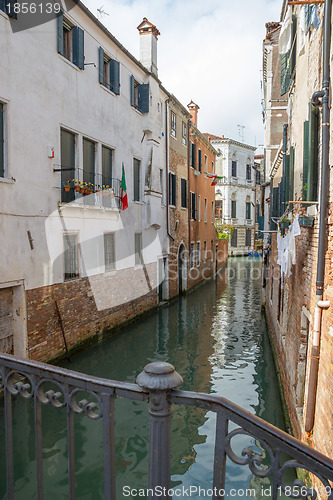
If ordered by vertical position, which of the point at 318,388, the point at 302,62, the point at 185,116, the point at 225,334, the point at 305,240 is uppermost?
the point at 185,116

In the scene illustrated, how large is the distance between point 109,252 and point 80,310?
2.30m

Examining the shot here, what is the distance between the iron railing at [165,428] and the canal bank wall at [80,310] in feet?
19.5

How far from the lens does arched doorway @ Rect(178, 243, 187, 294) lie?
1806 centimetres

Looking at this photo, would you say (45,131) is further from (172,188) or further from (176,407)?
(172,188)

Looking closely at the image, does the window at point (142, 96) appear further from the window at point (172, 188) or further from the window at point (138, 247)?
the window at point (138, 247)

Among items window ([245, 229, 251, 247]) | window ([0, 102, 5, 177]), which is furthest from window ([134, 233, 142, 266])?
window ([245, 229, 251, 247])

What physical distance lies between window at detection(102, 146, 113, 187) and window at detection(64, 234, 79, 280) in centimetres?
224

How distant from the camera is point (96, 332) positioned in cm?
1005

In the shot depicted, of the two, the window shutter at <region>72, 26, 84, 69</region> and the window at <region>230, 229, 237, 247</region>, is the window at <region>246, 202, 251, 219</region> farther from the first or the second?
the window shutter at <region>72, 26, 84, 69</region>

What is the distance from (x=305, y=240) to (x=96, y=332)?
661cm

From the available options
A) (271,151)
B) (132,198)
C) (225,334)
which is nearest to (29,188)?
(132,198)

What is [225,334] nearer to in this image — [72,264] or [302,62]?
[72,264]

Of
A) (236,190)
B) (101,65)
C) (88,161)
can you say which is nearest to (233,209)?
(236,190)

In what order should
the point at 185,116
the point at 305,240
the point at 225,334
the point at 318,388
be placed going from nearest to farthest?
the point at 318,388 → the point at 305,240 → the point at 225,334 → the point at 185,116
